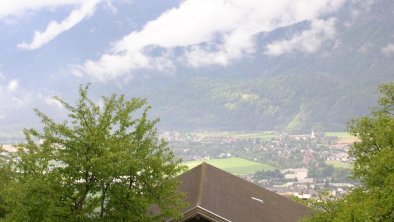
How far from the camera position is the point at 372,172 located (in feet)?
66.1

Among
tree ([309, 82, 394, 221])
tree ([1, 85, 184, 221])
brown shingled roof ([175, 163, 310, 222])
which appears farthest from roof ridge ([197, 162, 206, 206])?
tree ([309, 82, 394, 221])

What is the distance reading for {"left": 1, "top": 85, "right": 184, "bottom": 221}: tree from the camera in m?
19.1

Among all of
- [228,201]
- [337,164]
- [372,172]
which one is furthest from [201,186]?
[337,164]

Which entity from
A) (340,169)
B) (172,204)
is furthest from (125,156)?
(340,169)

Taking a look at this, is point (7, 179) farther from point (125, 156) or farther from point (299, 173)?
point (299, 173)

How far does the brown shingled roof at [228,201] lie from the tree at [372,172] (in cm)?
360

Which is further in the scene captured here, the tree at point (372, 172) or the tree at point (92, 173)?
the tree at point (92, 173)

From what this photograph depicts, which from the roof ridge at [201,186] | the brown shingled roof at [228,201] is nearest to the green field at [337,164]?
the brown shingled roof at [228,201]

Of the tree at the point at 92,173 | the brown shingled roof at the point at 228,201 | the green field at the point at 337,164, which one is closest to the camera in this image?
the tree at the point at 92,173

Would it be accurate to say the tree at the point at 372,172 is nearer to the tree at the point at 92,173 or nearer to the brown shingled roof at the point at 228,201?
the brown shingled roof at the point at 228,201

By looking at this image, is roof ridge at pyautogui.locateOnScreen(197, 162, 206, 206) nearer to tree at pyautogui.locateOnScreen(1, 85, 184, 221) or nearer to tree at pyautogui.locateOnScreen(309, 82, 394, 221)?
tree at pyautogui.locateOnScreen(1, 85, 184, 221)

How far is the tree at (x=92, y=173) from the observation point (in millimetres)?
19078

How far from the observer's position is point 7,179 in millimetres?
27297

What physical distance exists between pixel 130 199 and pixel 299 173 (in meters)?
165
